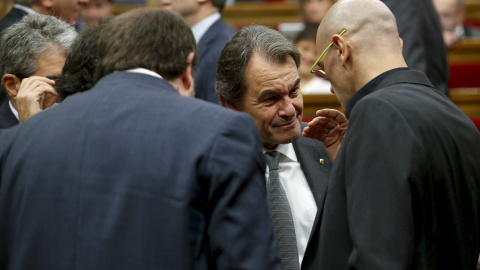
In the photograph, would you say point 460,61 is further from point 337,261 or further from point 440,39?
point 337,261

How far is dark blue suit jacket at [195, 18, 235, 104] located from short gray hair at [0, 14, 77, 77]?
1.15 m

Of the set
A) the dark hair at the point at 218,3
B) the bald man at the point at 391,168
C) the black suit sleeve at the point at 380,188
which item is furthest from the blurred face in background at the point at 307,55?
the black suit sleeve at the point at 380,188

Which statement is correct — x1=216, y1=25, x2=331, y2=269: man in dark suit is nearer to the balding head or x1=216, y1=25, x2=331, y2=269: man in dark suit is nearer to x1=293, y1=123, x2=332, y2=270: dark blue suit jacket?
x1=293, y1=123, x2=332, y2=270: dark blue suit jacket

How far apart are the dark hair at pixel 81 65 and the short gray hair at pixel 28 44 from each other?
1.66 feet

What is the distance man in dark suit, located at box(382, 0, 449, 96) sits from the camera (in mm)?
4176

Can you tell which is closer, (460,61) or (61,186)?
(61,186)

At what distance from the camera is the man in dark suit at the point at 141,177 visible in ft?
6.01

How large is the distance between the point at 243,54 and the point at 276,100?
0.23 m

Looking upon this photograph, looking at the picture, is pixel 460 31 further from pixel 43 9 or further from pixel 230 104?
pixel 230 104

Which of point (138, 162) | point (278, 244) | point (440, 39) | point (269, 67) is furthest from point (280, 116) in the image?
point (440, 39)

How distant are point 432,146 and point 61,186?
3.46 feet

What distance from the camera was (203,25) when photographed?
4496 millimetres

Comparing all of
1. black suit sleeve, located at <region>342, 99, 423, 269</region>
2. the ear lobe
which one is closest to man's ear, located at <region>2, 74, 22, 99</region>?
the ear lobe

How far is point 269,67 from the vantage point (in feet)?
9.24
